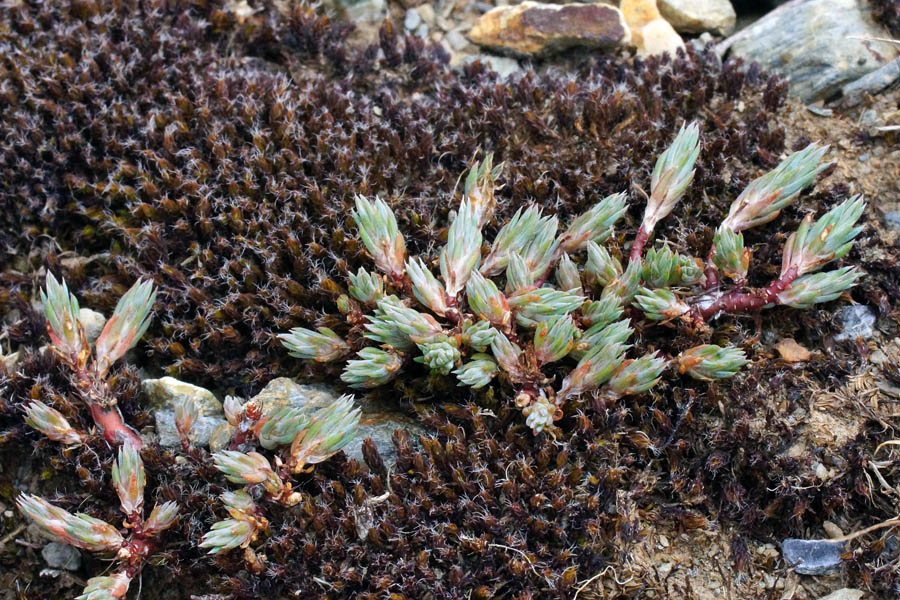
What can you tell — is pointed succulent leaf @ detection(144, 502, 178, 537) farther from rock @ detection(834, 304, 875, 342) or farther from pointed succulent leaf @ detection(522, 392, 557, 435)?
rock @ detection(834, 304, 875, 342)

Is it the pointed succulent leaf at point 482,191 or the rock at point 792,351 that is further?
the pointed succulent leaf at point 482,191

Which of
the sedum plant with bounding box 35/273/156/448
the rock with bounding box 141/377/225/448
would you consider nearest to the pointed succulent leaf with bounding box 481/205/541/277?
the rock with bounding box 141/377/225/448

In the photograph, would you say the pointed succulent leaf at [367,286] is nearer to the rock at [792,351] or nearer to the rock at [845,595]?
the rock at [792,351]

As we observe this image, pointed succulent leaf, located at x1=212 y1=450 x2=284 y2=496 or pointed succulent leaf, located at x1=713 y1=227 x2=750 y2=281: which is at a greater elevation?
pointed succulent leaf, located at x1=713 y1=227 x2=750 y2=281

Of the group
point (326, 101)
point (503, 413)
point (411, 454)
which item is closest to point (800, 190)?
point (503, 413)

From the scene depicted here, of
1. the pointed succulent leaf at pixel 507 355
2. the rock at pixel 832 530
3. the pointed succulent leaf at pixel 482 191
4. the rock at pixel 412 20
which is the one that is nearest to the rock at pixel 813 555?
the rock at pixel 832 530

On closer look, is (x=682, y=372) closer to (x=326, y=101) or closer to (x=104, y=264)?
(x=326, y=101)

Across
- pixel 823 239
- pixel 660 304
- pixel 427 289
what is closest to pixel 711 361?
pixel 660 304
